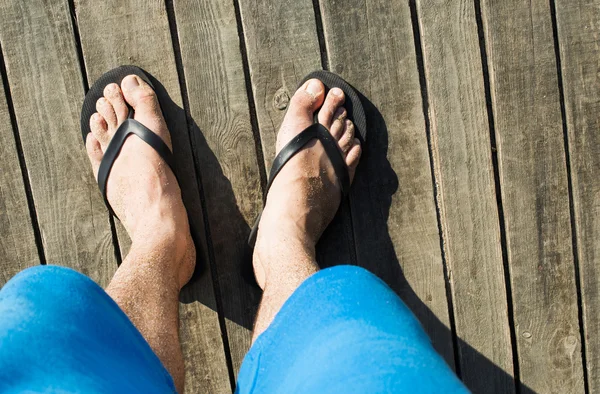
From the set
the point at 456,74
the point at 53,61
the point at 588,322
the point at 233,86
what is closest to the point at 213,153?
the point at 233,86

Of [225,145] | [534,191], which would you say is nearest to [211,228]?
[225,145]

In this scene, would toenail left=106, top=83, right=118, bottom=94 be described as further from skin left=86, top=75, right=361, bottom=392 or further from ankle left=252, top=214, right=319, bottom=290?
ankle left=252, top=214, right=319, bottom=290

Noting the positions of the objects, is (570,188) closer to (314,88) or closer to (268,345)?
(314,88)

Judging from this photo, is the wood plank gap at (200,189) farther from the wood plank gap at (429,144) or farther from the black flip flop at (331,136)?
the wood plank gap at (429,144)

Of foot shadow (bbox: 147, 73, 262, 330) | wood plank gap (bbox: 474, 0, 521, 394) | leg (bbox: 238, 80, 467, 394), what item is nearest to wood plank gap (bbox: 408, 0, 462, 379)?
wood plank gap (bbox: 474, 0, 521, 394)

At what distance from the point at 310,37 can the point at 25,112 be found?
72 centimetres

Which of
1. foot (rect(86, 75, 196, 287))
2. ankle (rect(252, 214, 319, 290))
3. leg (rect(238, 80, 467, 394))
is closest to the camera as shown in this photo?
leg (rect(238, 80, 467, 394))

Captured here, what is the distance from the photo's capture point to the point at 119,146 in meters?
1.38

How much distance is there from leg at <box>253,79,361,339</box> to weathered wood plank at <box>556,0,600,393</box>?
0.55 m

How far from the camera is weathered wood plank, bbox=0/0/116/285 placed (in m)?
1.33

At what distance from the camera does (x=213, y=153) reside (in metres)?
1.38

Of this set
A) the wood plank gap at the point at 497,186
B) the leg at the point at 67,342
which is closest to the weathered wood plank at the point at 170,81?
the leg at the point at 67,342

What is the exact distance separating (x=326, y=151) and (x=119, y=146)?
52 centimetres

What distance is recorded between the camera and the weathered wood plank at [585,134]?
1374 mm
